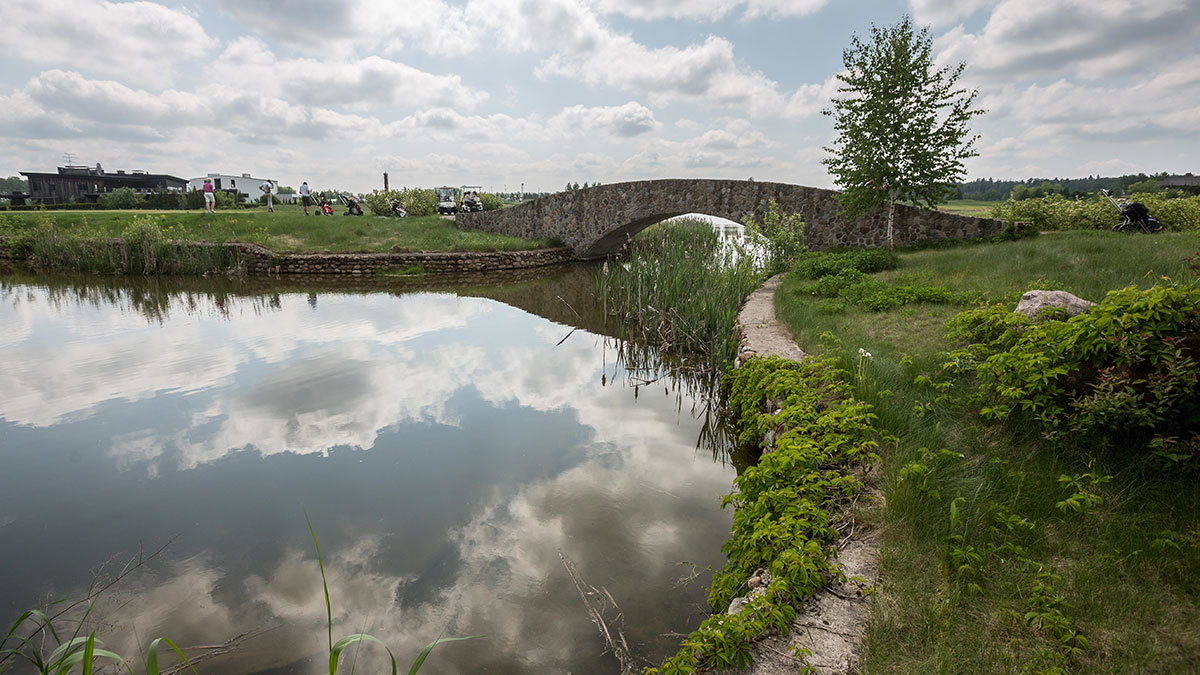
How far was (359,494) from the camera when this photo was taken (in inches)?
187

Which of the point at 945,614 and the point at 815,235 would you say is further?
the point at 815,235

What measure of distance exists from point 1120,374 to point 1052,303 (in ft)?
6.78

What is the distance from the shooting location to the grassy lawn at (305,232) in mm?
19781

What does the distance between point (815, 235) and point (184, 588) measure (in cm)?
1700

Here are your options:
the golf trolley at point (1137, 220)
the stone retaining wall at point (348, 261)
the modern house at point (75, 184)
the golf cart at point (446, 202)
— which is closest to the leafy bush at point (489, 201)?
the golf cart at point (446, 202)

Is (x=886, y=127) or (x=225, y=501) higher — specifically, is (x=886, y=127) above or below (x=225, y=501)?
above

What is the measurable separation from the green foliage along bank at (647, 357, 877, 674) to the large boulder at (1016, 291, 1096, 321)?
1947 millimetres

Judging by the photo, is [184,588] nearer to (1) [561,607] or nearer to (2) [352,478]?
(2) [352,478]

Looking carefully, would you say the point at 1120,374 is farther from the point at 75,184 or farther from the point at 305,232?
the point at 75,184

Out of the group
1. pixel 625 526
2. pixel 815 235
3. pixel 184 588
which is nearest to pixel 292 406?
pixel 184 588

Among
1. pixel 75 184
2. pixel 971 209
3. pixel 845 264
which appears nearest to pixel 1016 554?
pixel 845 264

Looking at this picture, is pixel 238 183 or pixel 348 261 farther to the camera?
pixel 238 183

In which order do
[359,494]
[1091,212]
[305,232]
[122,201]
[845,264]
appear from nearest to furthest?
[359,494]
[845,264]
[1091,212]
[305,232]
[122,201]

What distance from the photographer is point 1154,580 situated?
8.15 ft
